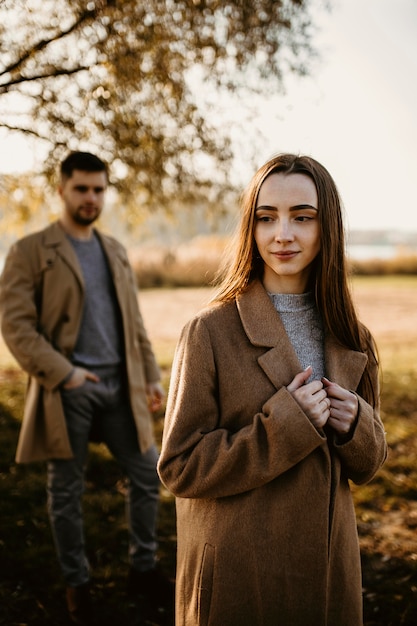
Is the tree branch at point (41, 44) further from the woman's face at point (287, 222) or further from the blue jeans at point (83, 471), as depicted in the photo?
the woman's face at point (287, 222)

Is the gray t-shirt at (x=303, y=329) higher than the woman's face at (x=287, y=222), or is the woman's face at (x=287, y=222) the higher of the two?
the woman's face at (x=287, y=222)

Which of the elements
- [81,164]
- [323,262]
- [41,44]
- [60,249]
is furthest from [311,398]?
[41,44]

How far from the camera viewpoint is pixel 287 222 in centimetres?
185

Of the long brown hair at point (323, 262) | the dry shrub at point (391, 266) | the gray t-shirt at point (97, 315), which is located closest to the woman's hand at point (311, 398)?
the long brown hair at point (323, 262)

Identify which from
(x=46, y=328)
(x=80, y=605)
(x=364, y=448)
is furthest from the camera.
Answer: (x=46, y=328)

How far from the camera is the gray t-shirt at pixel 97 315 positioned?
11.1 ft

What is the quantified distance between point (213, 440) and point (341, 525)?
54 centimetres

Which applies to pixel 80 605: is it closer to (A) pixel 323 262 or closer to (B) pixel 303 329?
(B) pixel 303 329

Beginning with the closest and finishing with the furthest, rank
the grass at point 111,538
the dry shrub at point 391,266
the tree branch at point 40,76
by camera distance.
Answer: the grass at point 111,538, the tree branch at point 40,76, the dry shrub at point 391,266

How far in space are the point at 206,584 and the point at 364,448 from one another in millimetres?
666

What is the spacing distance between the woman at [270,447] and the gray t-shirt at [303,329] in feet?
0.11

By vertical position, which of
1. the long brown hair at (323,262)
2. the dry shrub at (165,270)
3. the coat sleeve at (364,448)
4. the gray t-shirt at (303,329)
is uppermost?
the long brown hair at (323,262)

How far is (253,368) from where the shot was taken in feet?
6.03

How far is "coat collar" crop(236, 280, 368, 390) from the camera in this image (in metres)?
1.83
